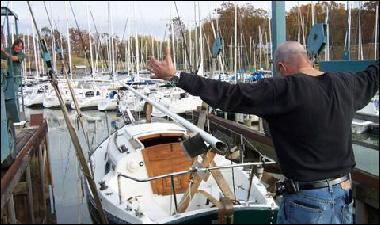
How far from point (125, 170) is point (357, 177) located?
454cm

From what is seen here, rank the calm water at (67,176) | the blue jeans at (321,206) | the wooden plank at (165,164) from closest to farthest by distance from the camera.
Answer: the blue jeans at (321,206)
the wooden plank at (165,164)
the calm water at (67,176)

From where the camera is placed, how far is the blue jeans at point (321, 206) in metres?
3.50

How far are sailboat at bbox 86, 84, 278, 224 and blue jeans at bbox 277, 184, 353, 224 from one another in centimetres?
208

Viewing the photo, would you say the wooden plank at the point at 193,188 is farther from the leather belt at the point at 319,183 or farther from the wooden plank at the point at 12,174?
the leather belt at the point at 319,183

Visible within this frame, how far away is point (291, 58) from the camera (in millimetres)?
3617

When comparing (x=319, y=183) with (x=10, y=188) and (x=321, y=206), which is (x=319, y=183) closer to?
(x=321, y=206)

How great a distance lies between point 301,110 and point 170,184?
595 cm

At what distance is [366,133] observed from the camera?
7609mm

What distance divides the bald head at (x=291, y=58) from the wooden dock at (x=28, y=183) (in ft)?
13.3

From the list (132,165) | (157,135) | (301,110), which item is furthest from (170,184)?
(301,110)

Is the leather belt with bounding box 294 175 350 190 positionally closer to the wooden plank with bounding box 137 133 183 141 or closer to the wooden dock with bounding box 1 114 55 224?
the wooden dock with bounding box 1 114 55 224

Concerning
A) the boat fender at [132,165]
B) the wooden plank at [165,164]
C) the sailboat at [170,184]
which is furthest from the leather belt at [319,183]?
the boat fender at [132,165]

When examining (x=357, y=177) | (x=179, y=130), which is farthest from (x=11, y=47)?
(x=357, y=177)

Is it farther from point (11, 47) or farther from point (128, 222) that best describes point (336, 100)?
point (11, 47)
